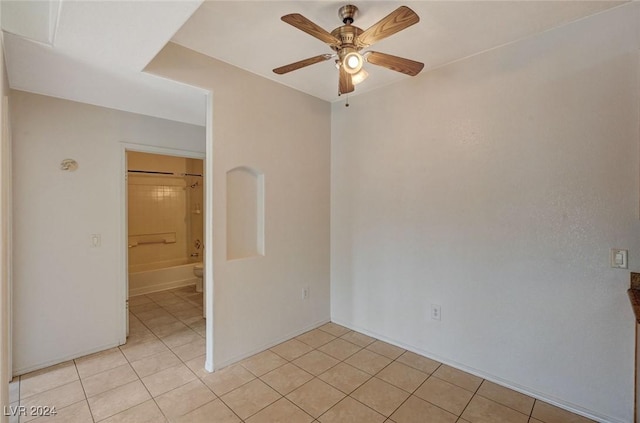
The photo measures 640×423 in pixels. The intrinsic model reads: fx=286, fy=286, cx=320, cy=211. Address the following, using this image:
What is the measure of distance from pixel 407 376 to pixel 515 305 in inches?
40.3

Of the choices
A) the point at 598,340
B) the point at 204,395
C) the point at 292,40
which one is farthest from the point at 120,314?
the point at 598,340

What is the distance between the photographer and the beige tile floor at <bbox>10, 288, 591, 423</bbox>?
194 cm

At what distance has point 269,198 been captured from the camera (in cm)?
287

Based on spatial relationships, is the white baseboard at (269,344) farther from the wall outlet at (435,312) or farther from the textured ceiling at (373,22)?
the textured ceiling at (373,22)

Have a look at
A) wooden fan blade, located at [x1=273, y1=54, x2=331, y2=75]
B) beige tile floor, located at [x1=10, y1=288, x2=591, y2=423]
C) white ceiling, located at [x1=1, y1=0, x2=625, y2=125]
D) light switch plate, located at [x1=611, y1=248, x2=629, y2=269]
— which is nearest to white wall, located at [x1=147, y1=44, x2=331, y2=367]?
white ceiling, located at [x1=1, y1=0, x2=625, y2=125]

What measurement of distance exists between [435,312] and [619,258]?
1.31 m

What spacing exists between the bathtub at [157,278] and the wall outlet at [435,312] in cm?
398

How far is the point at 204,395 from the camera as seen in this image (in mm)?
2137

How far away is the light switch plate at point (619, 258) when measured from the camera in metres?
1.78

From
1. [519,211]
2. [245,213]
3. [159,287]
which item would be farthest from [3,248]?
[519,211]

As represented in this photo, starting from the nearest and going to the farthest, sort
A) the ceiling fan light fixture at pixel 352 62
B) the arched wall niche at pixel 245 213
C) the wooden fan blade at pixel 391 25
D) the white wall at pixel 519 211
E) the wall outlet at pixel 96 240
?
the wooden fan blade at pixel 391 25 < the ceiling fan light fixture at pixel 352 62 < the white wall at pixel 519 211 < the arched wall niche at pixel 245 213 < the wall outlet at pixel 96 240

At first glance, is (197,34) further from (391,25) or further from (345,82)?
(391,25)

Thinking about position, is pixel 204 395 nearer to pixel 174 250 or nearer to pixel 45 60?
pixel 45 60

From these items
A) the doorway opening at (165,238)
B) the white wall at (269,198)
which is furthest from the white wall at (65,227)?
the white wall at (269,198)
